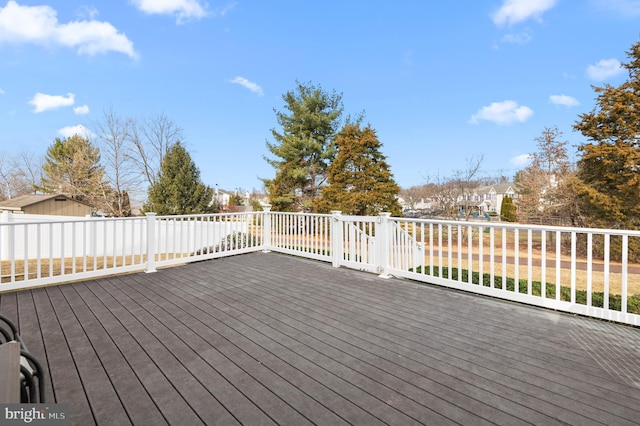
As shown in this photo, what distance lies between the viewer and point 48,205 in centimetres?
1698

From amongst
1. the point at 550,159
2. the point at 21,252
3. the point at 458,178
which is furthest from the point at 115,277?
the point at 550,159

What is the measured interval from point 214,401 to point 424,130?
15.0 m

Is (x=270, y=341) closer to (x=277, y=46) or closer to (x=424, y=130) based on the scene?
(x=277, y=46)

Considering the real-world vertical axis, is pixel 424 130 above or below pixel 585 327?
above

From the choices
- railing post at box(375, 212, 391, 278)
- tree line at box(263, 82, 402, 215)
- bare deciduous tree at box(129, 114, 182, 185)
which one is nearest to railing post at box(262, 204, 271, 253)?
railing post at box(375, 212, 391, 278)

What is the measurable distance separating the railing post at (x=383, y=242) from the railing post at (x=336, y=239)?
2.65ft

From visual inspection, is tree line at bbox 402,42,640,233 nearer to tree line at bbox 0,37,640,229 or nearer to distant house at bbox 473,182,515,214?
tree line at bbox 0,37,640,229

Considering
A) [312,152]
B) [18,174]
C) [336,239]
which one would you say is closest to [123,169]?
[312,152]

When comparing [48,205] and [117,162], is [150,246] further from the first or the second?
[48,205]

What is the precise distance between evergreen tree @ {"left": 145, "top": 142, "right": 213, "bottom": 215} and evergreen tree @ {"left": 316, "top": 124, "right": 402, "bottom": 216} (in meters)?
6.84

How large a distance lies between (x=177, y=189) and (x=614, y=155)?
1638 centimetres

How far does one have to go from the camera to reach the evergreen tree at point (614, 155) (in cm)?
941

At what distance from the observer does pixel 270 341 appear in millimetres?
2381

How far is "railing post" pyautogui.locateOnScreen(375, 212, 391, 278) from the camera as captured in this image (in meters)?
4.42
